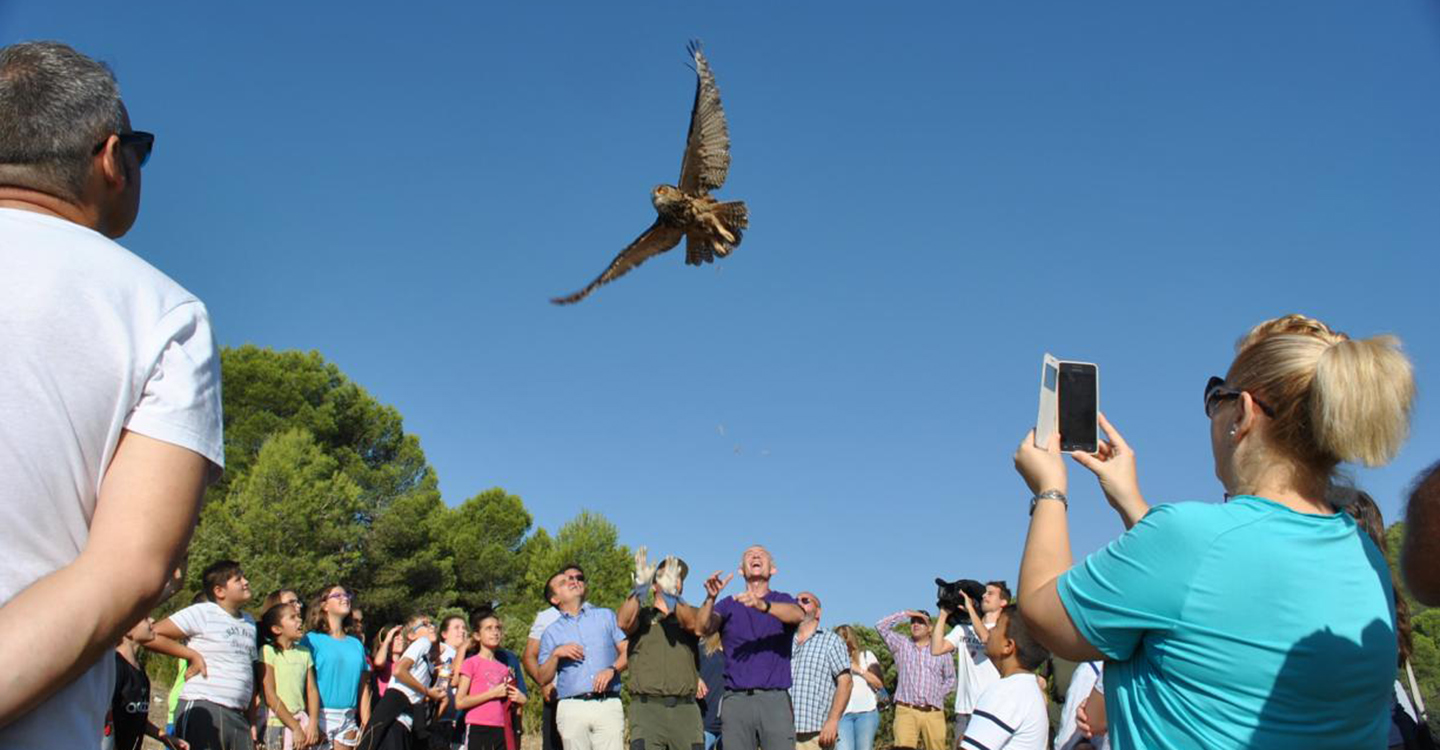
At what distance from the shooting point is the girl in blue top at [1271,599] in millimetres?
1875

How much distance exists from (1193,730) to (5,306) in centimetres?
188

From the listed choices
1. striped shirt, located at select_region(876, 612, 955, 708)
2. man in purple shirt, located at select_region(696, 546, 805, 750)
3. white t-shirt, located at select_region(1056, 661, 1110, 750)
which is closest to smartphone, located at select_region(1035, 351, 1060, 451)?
white t-shirt, located at select_region(1056, 661, 1110, 750)

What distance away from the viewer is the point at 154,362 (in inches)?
56.4

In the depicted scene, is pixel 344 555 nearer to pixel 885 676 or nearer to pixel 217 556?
pixel 217 556

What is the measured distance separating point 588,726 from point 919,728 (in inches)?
127

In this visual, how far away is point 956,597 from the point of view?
9633mm

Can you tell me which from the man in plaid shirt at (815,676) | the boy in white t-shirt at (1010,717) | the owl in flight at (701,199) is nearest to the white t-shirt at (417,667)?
the man in plaid shirt at (815,676)

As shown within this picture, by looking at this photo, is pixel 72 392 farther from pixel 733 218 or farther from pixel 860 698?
pixel 860 698

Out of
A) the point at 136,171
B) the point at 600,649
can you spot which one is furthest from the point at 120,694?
the point at 136,171

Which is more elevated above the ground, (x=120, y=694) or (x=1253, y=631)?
(x=1253, y=631)

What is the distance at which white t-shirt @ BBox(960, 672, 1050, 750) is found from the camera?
4.02 m

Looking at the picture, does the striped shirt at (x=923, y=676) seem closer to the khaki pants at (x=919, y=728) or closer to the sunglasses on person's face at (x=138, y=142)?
the khaki pants at (x=919, y=728)

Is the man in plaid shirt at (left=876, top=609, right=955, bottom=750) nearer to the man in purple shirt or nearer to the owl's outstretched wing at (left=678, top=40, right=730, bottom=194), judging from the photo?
the man in purple shirt

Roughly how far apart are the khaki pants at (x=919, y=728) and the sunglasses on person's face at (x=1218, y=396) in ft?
27.6
